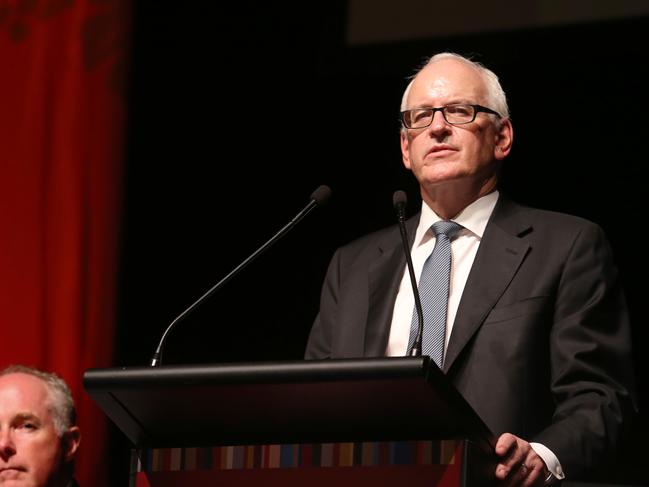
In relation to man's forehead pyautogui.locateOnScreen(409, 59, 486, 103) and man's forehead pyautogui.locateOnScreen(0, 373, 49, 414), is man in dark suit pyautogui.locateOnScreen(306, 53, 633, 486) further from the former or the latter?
man's forehead pyautogui.locateOnScreen(0, 373, 49, 414)

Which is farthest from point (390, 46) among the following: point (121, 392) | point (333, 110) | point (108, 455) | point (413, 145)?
point (121, 392)

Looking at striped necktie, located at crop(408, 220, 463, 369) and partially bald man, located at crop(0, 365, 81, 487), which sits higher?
striped necktie, located at crop(408, 220, 463, 369)

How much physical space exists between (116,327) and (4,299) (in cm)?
38

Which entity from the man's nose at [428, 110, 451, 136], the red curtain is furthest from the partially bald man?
the man's nose at [428, 110, 451, 136]

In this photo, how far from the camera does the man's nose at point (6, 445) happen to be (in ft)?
8.96

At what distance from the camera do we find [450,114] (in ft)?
8.54

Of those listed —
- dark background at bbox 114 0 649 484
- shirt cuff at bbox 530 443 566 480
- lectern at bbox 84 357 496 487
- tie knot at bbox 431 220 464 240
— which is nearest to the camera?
lectern at bbox 84 357 496 487

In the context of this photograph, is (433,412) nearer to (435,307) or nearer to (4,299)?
(435,307)

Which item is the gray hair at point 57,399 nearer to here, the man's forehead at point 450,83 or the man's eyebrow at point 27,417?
the man's eyebrow at point 27,417

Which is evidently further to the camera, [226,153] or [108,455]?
[226,153]

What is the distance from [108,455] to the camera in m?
3.63

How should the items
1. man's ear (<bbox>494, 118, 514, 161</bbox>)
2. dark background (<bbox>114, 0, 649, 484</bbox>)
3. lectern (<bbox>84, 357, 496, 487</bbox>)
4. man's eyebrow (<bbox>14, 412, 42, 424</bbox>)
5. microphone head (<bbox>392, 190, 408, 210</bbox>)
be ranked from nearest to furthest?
lectern (<bbox>84, 357, 496, 487</bbox>)
microphone head (<bbox>392, 190, 408, 210</bbox>)
man's ear (<bbox>494, 118, 514, 161</bbox>)
man's eyebrow (<bbox>14, 412, 42, 424</bbox>)
dark background (<bbox>114, 0, 649, 484</bbox>)

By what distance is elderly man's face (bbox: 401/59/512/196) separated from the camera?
2.56 metres

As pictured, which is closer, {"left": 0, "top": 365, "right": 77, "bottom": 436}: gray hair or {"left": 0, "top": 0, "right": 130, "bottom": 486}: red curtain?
{"left": 0, "top": 365, "right": 77, "bottom": 436}: gray hair
